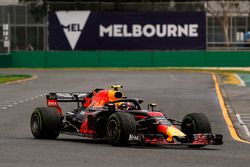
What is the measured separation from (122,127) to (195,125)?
1.65m

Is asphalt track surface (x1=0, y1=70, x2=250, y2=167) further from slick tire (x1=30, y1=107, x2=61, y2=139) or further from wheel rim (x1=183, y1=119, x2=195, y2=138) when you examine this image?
wheel rim (x1=183, y1=119, x2=195, y2=138)

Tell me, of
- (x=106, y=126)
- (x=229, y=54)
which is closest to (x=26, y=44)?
(x=229, y=54)

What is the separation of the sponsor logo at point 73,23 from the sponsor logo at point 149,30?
5.35 feet

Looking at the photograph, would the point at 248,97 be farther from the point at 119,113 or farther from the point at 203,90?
the point at 119,113

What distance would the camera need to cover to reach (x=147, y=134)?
1581cm

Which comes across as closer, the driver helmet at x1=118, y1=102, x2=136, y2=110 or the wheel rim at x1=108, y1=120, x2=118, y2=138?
the wheel rim at x1=108, y1=120, x2=118, y2=138

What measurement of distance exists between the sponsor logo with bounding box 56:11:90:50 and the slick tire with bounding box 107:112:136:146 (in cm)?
5852

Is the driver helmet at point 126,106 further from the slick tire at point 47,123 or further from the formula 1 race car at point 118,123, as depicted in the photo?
the slick tire at point 47,123

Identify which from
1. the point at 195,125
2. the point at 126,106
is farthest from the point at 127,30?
the point at 195,125

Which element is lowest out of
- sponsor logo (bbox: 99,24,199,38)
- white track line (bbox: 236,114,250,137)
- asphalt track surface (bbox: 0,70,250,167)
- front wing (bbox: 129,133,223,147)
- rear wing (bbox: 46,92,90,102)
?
white track line (bbox: 236,114,250,137)

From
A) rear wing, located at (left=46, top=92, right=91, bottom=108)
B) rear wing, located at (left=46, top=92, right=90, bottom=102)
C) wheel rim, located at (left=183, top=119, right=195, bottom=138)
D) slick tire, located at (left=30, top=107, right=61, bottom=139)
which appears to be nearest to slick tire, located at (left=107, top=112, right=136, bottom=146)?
wheel rim, located at (left=183, top=119, right=195, bottom=138)

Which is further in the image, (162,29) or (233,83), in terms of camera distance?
(162,29)

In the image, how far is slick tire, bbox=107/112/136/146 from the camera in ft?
50.9

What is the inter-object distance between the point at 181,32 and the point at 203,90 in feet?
117
